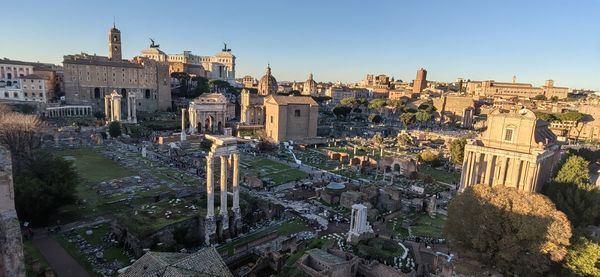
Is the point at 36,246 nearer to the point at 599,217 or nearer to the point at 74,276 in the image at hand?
the point at 74,276

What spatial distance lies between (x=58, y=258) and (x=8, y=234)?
27.0ft

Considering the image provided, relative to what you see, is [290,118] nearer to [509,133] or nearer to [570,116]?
[509,133]

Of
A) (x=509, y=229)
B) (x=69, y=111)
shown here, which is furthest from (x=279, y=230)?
(x=69, y=111)

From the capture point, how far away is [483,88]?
14700 centimetres

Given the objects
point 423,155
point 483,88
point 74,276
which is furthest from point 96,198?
point 483,88

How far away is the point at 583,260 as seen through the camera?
16.0 metres

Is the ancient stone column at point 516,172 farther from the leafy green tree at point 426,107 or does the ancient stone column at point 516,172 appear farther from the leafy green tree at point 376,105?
the leafy green tree at point 376,105

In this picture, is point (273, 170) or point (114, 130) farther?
point (114, 130)

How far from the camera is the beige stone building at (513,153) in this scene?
30609 millimetres

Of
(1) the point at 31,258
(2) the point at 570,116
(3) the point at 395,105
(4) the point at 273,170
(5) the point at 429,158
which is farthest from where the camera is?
(3) the point at 395,105

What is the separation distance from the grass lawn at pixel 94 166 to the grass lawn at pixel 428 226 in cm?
2978

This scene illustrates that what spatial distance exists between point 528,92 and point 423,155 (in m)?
119

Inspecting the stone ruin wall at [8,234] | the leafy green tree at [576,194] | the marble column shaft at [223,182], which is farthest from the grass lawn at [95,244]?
the leafy green tree at [576,194]

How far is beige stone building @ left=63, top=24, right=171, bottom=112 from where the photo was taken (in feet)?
253
